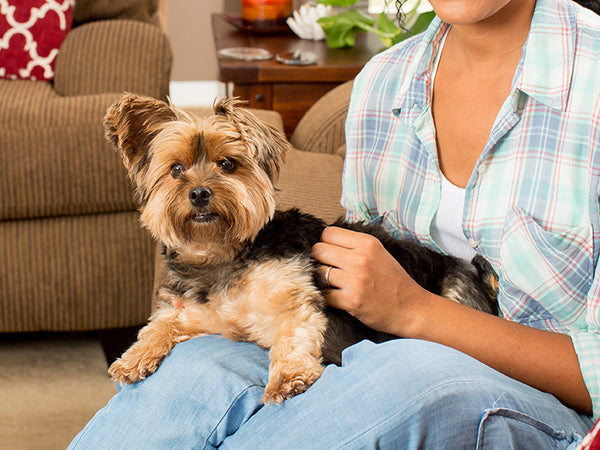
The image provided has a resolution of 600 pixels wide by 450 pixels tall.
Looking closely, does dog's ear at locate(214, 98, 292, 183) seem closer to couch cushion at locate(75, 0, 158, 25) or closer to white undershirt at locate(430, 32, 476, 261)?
white undershirt at locate(430, 32, 476, 261)

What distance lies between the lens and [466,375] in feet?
3.35

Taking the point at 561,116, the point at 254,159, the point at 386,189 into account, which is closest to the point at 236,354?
the point at 254,159

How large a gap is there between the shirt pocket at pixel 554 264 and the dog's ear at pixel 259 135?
0.46 meters

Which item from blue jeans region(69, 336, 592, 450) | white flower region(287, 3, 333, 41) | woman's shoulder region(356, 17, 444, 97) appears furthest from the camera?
white flower region(287, 3, 333, 41)

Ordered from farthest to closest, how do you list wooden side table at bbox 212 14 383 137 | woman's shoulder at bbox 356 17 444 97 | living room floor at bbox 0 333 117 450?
wooden side table at bbox 212 14 383 137, living room floor at bbox 0 333 117 450, woman's shoulder at bbox 356 17 444 97

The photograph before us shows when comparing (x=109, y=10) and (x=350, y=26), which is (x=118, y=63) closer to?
(x=109, y=10)

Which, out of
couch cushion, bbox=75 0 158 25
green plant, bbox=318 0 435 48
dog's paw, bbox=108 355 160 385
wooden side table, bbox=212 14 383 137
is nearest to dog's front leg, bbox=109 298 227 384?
dog's paw, bbox=108 355 160 385

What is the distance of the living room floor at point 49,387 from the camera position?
208 cm

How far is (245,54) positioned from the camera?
8.24ft

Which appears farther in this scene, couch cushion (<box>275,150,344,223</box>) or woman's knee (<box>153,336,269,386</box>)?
couch cushion (<box>275,150,344,223</box>)

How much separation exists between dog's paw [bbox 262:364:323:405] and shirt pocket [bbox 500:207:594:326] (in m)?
0.41

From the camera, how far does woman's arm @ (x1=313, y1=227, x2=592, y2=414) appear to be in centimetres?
116

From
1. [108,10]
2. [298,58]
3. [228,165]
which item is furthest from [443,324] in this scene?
[108,10]

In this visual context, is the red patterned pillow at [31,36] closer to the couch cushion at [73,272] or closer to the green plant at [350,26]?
the couch cushion at [73,272]
